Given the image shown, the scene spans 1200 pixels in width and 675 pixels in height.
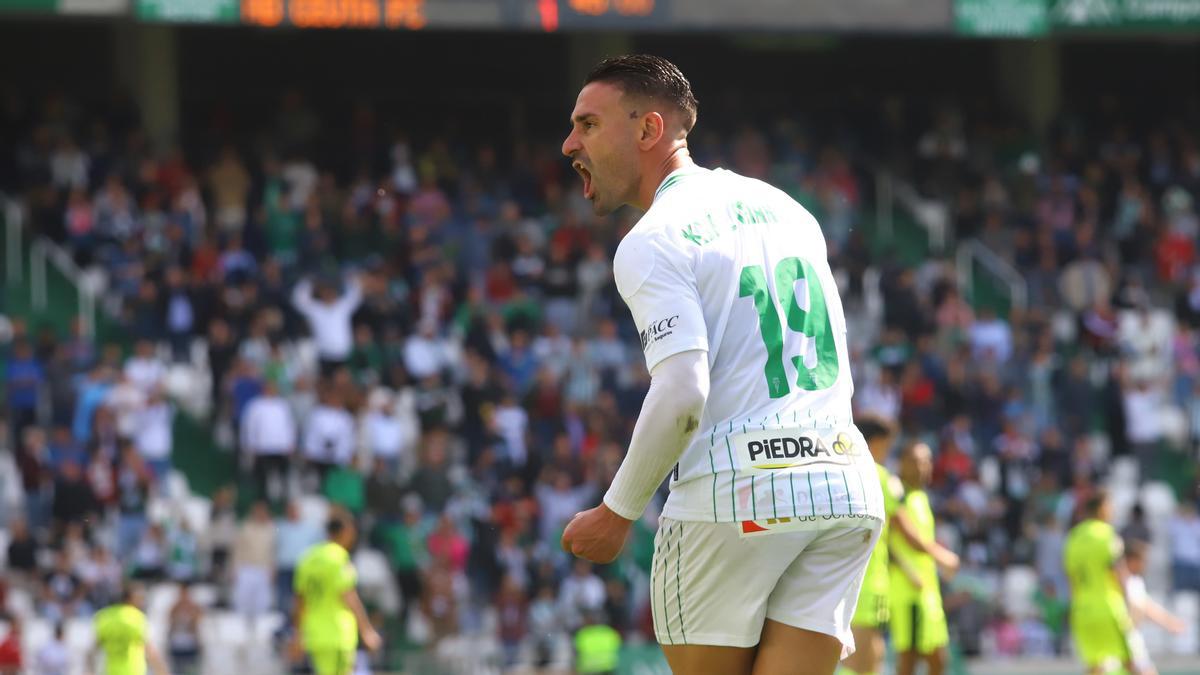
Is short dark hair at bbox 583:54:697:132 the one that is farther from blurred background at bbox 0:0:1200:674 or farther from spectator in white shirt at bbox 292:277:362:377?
spectator in white shirt at bbox 292:277:362:377

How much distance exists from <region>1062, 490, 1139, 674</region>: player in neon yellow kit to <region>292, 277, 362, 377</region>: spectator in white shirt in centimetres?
727

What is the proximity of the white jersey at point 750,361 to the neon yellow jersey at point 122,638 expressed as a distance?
356 inches

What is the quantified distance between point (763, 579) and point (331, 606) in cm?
969

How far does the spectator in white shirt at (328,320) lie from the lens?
17.2 meters

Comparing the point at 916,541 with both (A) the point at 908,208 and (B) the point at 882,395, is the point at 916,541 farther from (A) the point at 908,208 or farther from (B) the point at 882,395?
(A) the point at 908,208

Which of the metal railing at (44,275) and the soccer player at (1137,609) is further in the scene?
the metal railing at (44,275)

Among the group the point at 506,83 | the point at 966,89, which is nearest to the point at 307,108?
the point at 506,83

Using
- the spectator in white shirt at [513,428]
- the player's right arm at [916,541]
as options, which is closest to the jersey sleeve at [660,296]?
the player's right arm at [916,541]

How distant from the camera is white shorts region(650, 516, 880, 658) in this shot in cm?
405

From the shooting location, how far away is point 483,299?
61.4 feet

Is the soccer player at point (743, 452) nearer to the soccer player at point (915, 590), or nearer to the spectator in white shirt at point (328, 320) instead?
the soccer player at point (915, 590)

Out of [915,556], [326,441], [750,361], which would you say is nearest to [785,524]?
[750,361]

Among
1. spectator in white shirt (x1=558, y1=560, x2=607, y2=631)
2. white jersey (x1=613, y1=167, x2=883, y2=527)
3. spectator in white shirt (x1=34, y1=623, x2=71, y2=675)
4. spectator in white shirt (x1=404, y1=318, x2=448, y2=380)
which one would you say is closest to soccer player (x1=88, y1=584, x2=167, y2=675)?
spectator in white shirt (x1=34, y1=623, x2=71, y2=675)

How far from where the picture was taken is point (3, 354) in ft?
55.7
